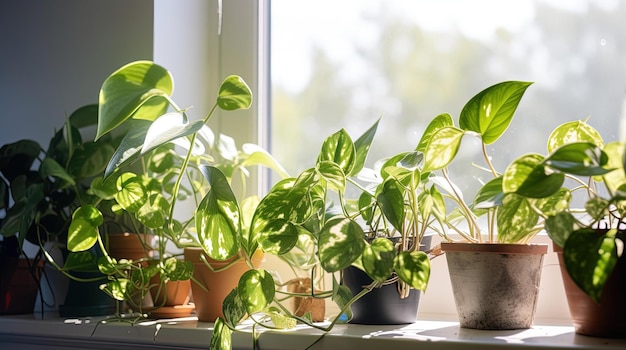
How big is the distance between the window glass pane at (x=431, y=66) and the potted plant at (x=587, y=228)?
0.95 ft

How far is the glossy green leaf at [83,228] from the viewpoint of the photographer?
1.10m

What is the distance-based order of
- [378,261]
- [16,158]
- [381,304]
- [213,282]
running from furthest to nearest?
[16,158], [213,282], [381,304], [378,261]

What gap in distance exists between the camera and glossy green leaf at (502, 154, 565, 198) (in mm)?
766

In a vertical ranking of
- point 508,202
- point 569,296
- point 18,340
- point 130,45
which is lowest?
point 18,340

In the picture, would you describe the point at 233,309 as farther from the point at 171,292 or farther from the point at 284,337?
the point at 171,292

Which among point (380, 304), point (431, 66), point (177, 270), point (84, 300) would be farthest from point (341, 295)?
point (84, 300)

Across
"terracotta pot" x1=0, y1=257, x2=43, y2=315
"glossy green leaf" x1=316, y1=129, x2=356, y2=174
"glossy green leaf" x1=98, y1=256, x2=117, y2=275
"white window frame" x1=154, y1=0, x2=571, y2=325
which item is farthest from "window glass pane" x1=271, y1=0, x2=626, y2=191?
"terracotta pot" x1=0, y1=257, x2=43, y2=315

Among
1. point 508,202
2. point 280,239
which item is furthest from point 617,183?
point 280,239

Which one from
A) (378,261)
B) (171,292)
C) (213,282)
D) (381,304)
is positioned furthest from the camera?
(171,292)

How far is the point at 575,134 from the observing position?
3.03 ft

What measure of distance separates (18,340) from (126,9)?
27.5 inches

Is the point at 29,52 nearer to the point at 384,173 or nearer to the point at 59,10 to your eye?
the point at 59,10

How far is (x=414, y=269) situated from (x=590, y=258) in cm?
21

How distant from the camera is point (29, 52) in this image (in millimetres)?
1612
